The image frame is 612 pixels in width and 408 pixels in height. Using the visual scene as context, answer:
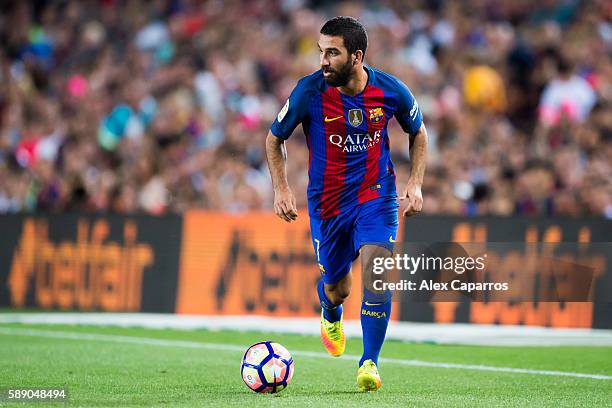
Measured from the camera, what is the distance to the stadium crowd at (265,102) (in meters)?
14.9

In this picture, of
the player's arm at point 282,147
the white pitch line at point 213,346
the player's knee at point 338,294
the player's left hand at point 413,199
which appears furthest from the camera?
the white pitch line at point 213,346

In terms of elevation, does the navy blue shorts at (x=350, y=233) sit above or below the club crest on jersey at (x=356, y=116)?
below

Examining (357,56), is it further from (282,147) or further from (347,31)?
(282,147)

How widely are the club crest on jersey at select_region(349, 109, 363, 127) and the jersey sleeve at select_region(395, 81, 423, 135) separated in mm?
294

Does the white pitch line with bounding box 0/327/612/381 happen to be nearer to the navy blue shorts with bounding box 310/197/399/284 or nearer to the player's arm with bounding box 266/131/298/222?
the navy blue shorts with bounding box 310/197/399/284

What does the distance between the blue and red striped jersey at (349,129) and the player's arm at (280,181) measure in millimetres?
86

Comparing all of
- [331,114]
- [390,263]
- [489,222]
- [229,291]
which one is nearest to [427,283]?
[390,263]

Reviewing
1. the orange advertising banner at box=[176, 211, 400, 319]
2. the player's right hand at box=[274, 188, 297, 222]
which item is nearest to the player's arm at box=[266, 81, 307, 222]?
the player's right hand at box=[274, 188, 297, 222]

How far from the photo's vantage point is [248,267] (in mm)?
15000

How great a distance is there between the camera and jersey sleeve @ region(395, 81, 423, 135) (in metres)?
8.34

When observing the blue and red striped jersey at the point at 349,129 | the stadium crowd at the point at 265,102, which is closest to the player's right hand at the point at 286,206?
the blue and red striped jersey at the point at 349,129

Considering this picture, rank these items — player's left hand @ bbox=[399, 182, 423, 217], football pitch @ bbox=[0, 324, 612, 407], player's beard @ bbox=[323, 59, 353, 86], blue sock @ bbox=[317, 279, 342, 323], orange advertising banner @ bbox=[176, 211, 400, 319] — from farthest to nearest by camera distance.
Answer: orange advertising banner @ bbox=[176, 211, 400, 319] < blue sock @ bbox=[317, 279, 342, 323] < player's beard @ bbox=[323, 59, 353, 86] < player's left hand @ bbox=[399, 182, 423, 217] < football pitch @ bbox=[0, 324, 612, 407]

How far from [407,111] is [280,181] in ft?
3.27

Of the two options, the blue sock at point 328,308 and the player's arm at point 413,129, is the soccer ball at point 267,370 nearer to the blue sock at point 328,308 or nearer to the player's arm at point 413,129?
the blue sock at point 328,308
